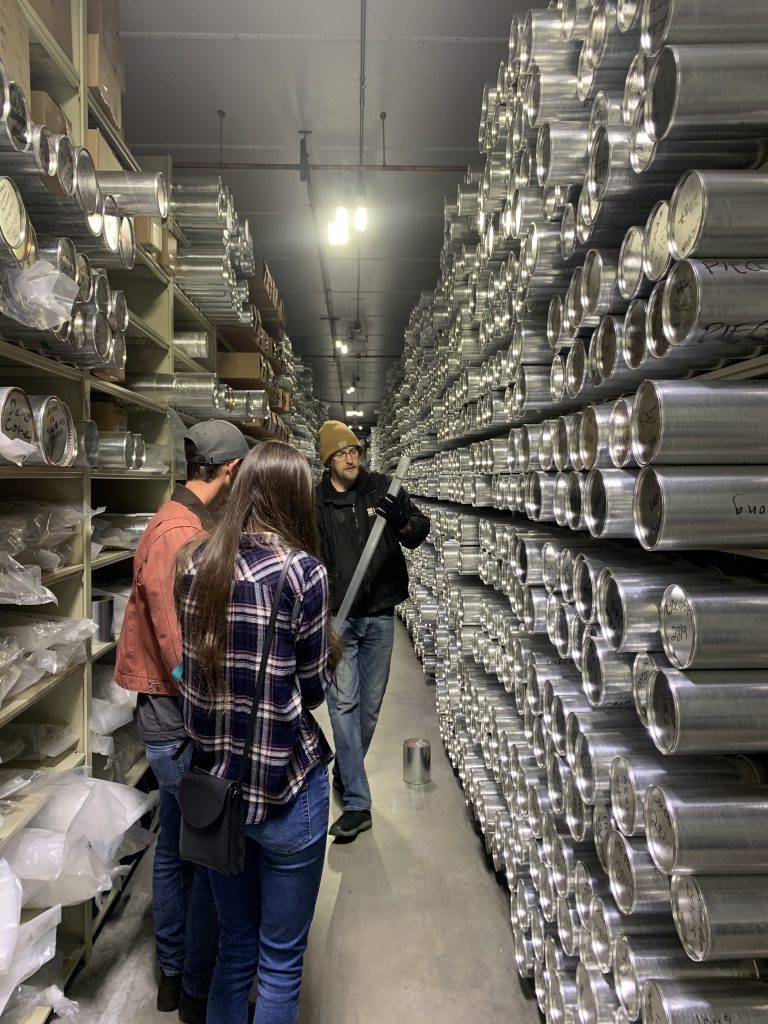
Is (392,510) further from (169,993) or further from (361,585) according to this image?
(169,993)

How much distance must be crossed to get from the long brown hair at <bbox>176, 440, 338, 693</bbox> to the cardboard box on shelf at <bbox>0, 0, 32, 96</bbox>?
1270mm

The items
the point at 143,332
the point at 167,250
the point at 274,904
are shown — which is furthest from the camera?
the point at 167,250

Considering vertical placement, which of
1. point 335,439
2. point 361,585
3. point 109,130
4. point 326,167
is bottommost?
point 361,585

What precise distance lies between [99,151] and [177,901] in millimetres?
2852

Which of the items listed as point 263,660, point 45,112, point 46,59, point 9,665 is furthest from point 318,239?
point 263,660

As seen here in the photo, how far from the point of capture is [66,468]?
226cm

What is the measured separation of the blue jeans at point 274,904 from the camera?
159 cm

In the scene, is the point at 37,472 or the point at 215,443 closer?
the point at 37,472

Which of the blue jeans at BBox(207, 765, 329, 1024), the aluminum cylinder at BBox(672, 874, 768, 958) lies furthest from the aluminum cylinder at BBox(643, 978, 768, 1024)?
the blue jeans at BBox(207, 765, 329, 1024)

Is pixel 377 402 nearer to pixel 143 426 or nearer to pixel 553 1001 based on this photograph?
pixel 143 426

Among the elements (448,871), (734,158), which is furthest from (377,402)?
(734,158)

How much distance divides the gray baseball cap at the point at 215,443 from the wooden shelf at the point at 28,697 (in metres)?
0.85

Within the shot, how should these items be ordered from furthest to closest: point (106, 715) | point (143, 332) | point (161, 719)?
point (143, 332), point (106, 715), point (161, 719)

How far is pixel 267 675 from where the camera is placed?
1481 mm
